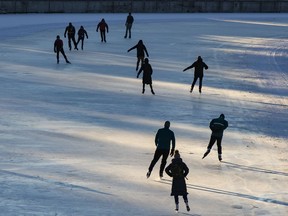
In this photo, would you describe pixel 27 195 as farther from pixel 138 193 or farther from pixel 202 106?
pixel 202 106

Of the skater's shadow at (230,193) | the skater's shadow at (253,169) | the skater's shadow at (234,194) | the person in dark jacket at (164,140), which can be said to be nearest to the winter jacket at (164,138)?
the person in dark jacket at (164,140)

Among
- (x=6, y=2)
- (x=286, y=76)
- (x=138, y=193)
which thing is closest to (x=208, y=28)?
(x=6, y=2)

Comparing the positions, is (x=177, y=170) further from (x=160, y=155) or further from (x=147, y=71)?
(x=147, y=71)

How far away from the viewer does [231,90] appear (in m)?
27.0

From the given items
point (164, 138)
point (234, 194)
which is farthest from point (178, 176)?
point (164, 138)

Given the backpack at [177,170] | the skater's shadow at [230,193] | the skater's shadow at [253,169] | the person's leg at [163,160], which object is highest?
the backpack at [177,170]

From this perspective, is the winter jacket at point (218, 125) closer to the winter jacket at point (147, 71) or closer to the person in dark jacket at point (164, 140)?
the person in dark jacket at point (164, 140)

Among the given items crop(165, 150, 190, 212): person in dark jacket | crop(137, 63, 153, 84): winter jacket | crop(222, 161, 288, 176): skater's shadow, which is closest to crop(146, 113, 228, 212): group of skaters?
crop(165, 150, 190, 212): person in dark jacket

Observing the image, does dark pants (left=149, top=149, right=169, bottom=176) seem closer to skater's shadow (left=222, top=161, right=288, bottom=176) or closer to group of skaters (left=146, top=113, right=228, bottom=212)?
group of skaters (left=146, top=113, right=228, bottom=212)

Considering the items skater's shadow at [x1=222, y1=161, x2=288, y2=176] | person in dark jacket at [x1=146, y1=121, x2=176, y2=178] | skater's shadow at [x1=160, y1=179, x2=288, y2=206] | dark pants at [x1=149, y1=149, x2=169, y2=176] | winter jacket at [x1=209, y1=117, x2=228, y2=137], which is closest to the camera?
skater's shadow at [x1=160, y1=179, x2=288, y2=206]

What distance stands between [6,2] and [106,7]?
10.5 metres

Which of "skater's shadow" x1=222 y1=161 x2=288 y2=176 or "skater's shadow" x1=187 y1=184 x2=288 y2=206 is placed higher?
"skater's shadow" x1=187 y1=184 x2=288 y2=206

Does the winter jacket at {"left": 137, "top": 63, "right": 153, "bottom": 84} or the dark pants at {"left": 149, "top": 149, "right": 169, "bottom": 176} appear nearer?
the dark pants at {"left": 149, "top": 149, "right": 169, "bottom": 176}

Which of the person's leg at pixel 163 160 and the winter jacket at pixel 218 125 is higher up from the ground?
the winter jacket at pixel 218 125
